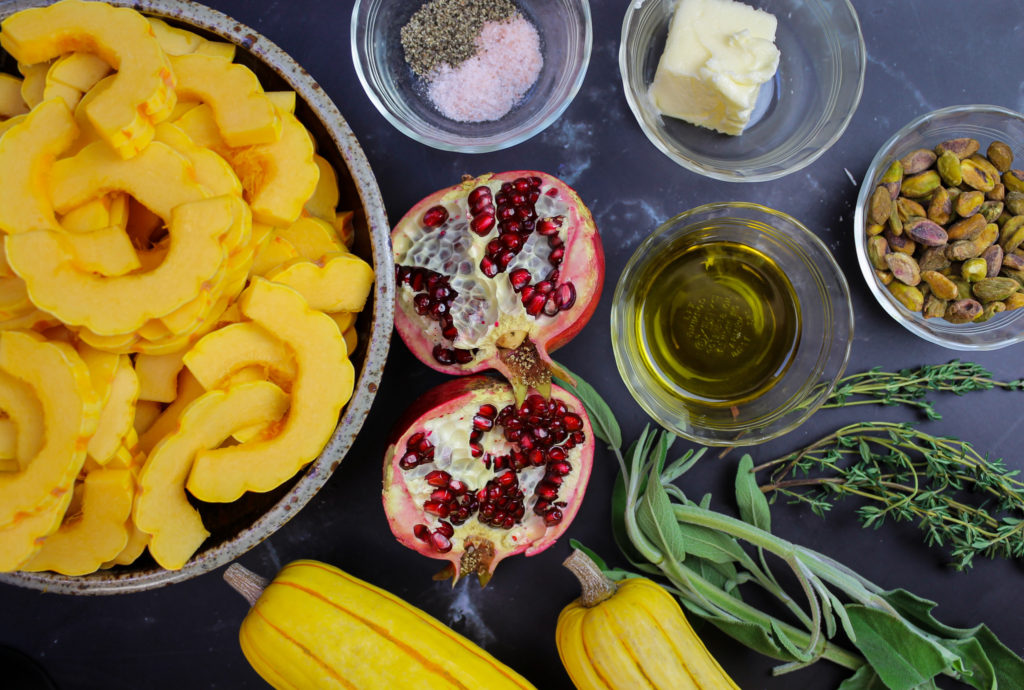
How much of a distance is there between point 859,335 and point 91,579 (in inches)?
51.1

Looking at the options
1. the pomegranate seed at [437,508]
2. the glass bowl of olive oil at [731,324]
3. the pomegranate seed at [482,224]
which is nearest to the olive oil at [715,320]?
the glass bowl of olive oil at [731,324]

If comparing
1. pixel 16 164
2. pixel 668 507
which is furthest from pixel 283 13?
pixel 668 507

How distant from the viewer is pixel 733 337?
129 centimetres

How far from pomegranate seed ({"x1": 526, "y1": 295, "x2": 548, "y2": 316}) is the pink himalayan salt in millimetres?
403

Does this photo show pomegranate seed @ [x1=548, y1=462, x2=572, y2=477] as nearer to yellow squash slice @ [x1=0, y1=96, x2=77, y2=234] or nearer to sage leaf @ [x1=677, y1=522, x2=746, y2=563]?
sage leaf @ [x1=677, y1=522, x2=746, y2=563]

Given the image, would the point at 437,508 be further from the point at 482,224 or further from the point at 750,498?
the point at 750,498

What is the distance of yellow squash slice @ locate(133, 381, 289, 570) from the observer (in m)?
0.90

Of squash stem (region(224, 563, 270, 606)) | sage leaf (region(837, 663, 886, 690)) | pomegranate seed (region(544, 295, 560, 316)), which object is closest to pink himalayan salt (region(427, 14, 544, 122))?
pomegranate seed (region(544, 295, 560, 316))

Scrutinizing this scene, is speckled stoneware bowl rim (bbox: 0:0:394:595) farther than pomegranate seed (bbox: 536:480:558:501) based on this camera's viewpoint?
No

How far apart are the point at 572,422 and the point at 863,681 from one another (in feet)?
2.26

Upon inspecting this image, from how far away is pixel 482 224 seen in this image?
107 centimetres

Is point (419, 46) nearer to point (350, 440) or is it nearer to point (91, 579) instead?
point (350, 440)

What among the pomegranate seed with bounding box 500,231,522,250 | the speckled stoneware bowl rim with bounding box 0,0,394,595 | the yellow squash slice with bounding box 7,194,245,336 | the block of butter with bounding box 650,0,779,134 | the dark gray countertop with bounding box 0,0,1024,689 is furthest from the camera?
the dark gray countertop with bounding box 0,0,1024,689

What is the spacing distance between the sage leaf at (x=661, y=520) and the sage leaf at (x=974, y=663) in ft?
1.50
